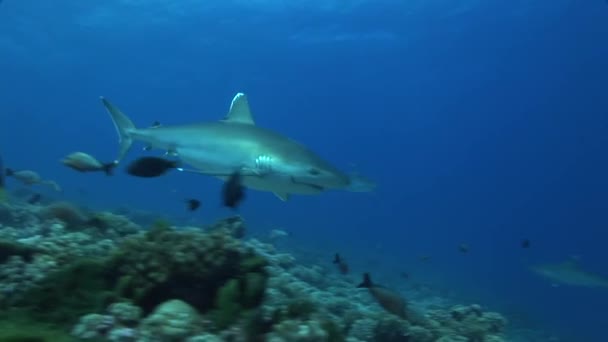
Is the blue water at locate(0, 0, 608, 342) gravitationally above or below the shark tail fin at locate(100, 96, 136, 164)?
above

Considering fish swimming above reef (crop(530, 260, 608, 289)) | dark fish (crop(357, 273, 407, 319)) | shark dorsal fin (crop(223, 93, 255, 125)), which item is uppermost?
fish swimming above reef (crop(530, 260, 608, 289))

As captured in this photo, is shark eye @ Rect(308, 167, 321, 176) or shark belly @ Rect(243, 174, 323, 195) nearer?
shark eye @ Rect(308, 167, 321, 176)

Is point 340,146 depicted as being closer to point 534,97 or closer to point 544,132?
point 544,132

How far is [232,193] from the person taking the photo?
234 inches

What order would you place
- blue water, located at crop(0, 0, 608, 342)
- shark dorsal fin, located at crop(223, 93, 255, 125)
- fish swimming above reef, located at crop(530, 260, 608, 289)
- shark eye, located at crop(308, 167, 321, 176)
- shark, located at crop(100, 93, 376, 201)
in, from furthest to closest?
blue water, located at crop(0, 0, 608, 342), fish swimming above reef, located at crop(530, 260, 608, 289), shark dorsal fin, located at crop(223, 93, 255, 125), shark, located at crop(100, 93, 376, 201), shark eye, located at crop(308, 167, 321, 176)

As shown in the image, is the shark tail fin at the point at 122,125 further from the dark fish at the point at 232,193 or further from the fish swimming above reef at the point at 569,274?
the fish swimming above reef at the point at 569,274

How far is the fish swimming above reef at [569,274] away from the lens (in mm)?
12203

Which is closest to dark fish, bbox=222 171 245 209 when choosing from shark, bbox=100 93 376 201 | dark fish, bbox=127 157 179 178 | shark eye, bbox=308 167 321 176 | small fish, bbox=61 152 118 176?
shark, bbox=100 93 376 201

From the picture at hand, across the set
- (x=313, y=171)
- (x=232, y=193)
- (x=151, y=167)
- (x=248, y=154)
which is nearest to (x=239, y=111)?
(x=248, y=154)

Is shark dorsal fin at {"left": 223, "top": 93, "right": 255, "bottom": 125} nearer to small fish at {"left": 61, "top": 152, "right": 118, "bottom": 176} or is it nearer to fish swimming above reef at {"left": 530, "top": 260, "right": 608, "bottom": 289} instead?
small fish at {"left": 61, "top": 152, "right": 118, "bottom": 176}

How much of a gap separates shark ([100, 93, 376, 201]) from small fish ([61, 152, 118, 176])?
2.33 feet

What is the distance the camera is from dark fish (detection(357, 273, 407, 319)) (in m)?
6.05

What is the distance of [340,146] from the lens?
150375 millimetres

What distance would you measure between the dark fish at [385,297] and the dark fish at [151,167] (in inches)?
115
